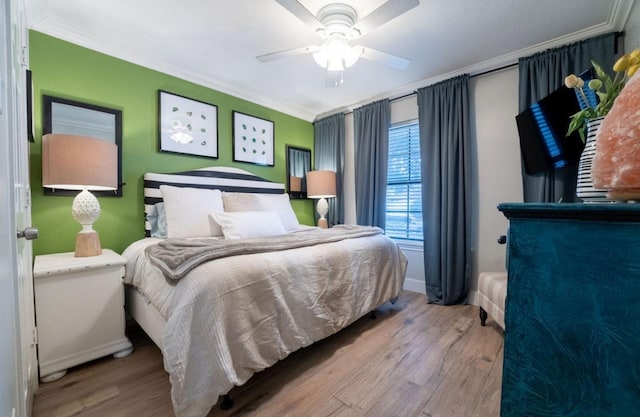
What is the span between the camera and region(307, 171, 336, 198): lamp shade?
3.58 meters

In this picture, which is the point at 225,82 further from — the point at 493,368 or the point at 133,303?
the point at 493,368

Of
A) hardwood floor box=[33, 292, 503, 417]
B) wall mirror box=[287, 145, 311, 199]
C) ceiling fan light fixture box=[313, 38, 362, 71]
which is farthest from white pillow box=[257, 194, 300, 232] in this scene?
ceiling fan light fixture box=[313, 38, 362, 71]

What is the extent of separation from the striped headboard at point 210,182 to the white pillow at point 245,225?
62 cm

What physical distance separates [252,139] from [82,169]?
1869 mm

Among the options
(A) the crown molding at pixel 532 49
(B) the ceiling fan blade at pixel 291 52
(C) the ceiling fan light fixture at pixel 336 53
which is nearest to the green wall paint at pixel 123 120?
(B) the ceiling fan blade at pixel 291 52

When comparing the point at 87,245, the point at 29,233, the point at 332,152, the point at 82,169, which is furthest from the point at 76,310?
the point at 332,152

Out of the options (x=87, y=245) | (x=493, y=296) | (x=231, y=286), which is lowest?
(x=493, y=296)

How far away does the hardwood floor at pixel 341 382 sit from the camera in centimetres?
133

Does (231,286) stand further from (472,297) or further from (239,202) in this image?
(472,297)

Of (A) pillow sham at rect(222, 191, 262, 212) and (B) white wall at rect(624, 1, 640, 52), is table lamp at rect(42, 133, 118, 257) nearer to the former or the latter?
(A) pillow sham at rect(222, 191, 262, 212)

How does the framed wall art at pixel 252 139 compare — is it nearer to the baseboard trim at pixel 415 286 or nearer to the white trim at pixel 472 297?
the baseboard trim at pixel 415 286

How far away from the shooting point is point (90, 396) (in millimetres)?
1418

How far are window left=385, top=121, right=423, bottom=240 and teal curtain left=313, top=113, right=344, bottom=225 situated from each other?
2.37 ft

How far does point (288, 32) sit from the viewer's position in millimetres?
2141
